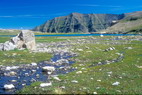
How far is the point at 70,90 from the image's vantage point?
16.6m

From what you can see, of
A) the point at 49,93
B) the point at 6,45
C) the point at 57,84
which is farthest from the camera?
the point at 6,45

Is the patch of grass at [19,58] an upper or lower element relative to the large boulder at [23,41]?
lower

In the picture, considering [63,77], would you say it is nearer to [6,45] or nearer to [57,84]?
[57,84]

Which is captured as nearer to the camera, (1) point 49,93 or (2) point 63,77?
(1) point 49,93

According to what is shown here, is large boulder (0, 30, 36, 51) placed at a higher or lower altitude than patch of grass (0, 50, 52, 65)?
higher

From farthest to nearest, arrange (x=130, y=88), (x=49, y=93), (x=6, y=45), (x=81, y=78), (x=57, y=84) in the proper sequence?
(x=6, y=45) → (x=81, y=78) → (x=57, y=84) → (x=130, y=88) → (x=49, y=93)

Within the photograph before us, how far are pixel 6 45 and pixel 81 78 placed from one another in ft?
118

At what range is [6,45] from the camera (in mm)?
51438

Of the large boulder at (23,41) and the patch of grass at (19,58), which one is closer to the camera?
the patch of grass at (19,58)

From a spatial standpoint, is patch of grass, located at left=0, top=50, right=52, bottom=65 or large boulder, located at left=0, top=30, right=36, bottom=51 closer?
patch of grass, located at left=0, top=50, right=52, bottom=65

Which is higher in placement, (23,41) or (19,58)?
(23,41)

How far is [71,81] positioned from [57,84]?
1774 millimetres

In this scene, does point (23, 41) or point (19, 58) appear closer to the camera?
point (19, 58)

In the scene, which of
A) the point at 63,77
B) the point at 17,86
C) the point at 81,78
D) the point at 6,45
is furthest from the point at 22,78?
the point at 6,45
